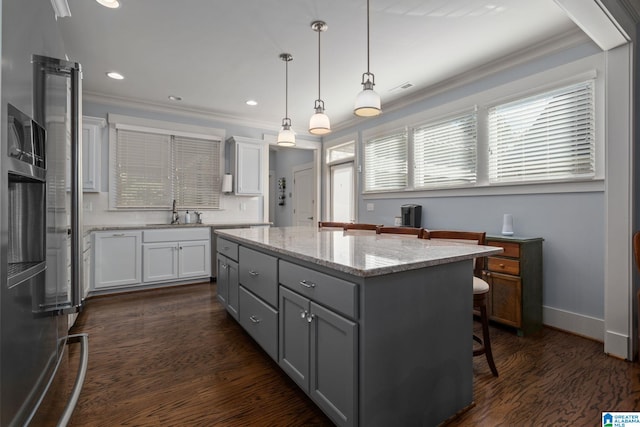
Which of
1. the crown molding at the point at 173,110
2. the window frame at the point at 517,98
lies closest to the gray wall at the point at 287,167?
the crown molding at the point at 173,110

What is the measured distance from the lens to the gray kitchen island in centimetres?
129

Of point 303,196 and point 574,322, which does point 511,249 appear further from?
point 303,196

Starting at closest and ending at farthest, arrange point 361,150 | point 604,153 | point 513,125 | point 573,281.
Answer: point 604,153 → point 573,281 → point 513,125 → point 361,150

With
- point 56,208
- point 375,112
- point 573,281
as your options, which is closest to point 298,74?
point 375,112

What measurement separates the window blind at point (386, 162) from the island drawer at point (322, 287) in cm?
305

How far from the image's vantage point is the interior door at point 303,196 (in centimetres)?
659

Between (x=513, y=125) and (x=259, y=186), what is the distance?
3.66 meters

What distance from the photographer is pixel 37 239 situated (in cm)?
77

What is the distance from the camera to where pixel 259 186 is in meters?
5.25

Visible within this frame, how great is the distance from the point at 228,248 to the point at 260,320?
0.92 m

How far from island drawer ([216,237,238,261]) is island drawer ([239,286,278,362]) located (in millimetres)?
318

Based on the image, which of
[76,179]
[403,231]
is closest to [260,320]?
[403,231]

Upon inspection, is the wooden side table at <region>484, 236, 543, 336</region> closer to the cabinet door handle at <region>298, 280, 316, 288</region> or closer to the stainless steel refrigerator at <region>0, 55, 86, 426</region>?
the cabinet door handle at <region>298, 280, 316, 288</region>

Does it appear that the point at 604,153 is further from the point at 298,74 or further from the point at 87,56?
the point at 87,56
